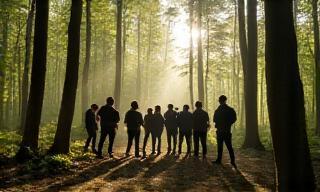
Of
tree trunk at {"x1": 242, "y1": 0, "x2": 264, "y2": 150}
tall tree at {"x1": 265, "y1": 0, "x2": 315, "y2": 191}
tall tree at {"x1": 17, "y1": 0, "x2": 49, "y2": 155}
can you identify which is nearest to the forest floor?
tall tree at {"x1": 17, "y1": 0, "x2": 49, "y2": 155}

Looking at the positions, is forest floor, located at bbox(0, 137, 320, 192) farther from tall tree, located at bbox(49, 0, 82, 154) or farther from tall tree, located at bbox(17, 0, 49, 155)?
tall tree, located at bbox(17, 0, 49, 155)

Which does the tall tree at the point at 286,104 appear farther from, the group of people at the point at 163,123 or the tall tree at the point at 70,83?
the tall tree at the point at 70,83

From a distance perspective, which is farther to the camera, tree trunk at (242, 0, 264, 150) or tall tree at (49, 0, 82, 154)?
tree trunk at (242, 0, 264, 150)

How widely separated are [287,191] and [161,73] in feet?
183

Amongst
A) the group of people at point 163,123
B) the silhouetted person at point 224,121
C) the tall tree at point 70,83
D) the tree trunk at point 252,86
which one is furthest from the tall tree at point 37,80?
the tree trunk at point 252,86

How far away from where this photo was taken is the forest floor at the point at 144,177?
8844mm

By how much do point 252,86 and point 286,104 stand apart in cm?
1289

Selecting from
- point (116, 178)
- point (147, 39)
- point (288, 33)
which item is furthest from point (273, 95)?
point (147, 39)

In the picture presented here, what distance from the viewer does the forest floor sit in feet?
29.0

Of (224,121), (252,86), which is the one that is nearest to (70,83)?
(224,121)

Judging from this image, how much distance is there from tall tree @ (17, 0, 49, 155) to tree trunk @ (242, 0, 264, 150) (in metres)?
10.0

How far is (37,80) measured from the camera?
42.3ft

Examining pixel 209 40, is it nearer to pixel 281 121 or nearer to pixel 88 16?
pixel 88 16

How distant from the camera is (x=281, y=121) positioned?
6699 millimetres
